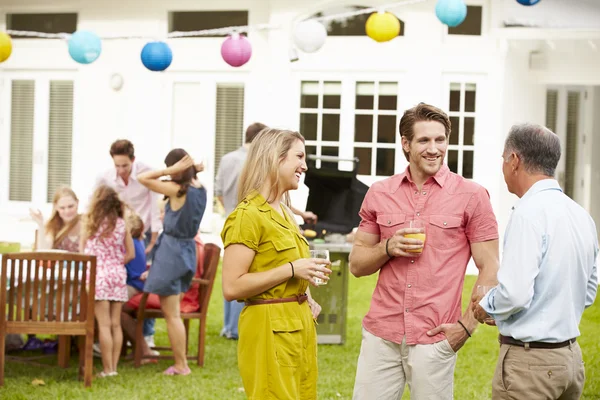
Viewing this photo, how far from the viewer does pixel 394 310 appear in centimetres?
343

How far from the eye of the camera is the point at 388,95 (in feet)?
45.3

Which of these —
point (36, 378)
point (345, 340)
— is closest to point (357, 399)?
point (36, 378)

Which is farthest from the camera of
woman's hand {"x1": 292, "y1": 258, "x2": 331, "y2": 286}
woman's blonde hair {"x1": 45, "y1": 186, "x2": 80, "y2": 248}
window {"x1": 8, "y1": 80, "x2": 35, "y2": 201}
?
window {"x1": 8, "y1": 80, "x2": 35, "y2": 201}

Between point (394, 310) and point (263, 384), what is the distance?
542 mm

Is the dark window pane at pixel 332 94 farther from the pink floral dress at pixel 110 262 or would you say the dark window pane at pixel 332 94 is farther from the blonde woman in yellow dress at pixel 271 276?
the blonde woman in yellow dress at pixel 271 276

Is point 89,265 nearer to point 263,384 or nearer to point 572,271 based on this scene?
point 263,384

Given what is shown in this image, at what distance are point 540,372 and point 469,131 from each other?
10.9 m

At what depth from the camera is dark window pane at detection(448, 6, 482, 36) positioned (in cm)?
1371

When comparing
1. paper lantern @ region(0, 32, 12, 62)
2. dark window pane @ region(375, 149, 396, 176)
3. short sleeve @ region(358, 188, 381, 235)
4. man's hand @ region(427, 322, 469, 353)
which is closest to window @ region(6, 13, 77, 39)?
dark window pane @ region(375, 149, 396, 176)

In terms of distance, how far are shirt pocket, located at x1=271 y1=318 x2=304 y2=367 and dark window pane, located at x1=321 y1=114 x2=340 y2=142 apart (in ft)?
35.4

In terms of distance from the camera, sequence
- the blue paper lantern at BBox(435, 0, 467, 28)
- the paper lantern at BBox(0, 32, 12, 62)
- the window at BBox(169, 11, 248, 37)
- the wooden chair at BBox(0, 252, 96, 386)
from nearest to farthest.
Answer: the wooden chair at BBox(0, 252, 96, 386) < the paper lantern at BBox(0, 32, 12, 62) < the blue paper lantern at BBox(435, 0, 467, 28) < the window at BBox(169, 11, 248, 37)

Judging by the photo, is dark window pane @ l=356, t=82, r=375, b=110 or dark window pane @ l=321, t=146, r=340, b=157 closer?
dark window pane @ l=356, t=82, r=375, b=110

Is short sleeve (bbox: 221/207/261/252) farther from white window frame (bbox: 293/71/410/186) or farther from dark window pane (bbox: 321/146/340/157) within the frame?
dark window pane (bbox: 321/146/340/157)

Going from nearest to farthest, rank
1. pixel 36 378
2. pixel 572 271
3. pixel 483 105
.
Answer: pixel 572 271 → pixel 36 378 → pixel 483 105
